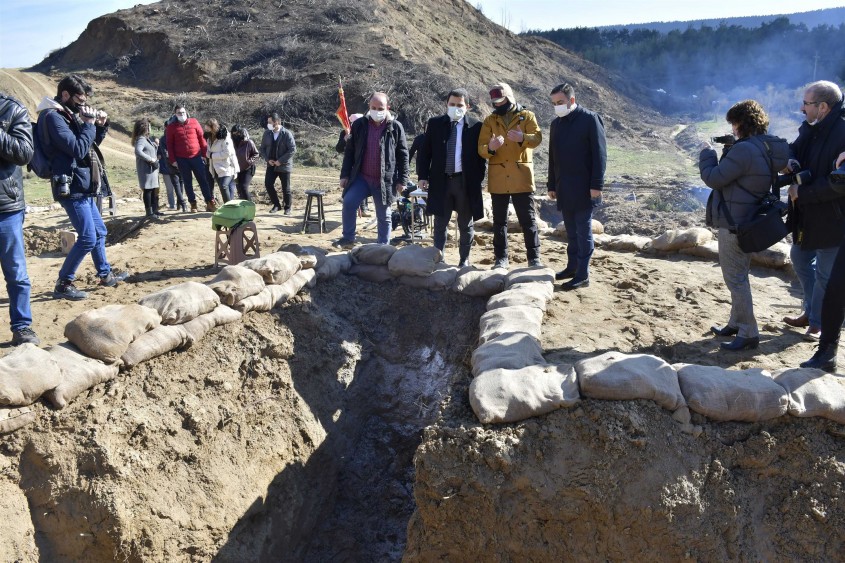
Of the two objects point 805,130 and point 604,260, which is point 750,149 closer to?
point 805,130

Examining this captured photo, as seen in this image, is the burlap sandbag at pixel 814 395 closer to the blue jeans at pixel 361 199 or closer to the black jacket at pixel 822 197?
the black jacket at pixel 822 197

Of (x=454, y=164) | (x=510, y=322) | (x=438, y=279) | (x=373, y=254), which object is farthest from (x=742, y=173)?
(x=373, y=254)

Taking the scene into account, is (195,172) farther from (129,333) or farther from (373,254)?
(129,333)

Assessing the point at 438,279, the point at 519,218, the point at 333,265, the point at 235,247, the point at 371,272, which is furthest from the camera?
the point at 235,247

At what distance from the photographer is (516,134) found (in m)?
5.38

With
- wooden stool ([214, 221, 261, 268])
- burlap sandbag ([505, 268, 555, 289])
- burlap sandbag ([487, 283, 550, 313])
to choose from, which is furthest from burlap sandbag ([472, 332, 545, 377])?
wooden stool ([214, 221, 261, 268])

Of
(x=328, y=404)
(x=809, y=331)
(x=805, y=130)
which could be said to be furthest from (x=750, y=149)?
(x=328, y=404)

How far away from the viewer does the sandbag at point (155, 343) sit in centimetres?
420

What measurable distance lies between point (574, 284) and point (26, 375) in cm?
383

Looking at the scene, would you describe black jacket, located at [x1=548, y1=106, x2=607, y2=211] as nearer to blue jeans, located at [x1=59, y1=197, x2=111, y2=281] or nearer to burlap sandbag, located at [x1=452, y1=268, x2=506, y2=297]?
burlap sandbag, located at [x1=452, y1=268, x2=506, y2=297]

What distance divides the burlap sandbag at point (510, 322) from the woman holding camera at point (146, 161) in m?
6.10

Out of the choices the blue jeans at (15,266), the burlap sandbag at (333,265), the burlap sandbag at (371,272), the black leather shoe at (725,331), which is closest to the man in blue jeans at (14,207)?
the blue jeans at (15,266)

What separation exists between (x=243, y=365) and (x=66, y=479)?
144 centimetres

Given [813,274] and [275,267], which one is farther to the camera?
[275,267]
